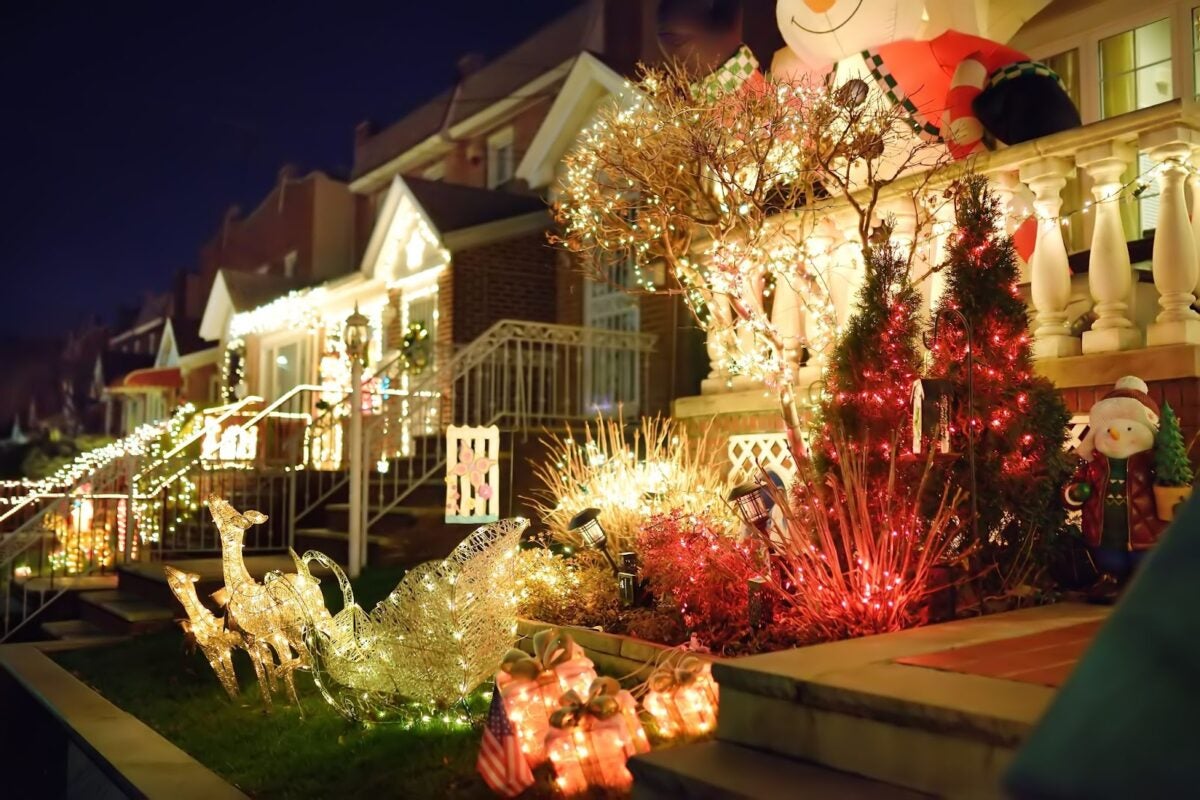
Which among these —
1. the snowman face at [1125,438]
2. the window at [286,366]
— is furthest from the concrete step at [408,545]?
the window at [286,366]

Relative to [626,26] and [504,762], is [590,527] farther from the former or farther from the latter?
[626,26]

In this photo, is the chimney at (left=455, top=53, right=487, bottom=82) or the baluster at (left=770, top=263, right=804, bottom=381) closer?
the baluster at (left=770, top=263, right=804, bottom=381)

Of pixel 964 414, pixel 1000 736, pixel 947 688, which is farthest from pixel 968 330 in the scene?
pixel 1000 736

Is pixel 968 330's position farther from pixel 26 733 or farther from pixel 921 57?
pixel 26 733

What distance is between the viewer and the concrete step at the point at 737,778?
3172mm

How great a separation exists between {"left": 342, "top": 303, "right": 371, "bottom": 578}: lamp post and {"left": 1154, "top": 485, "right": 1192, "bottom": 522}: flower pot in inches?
250

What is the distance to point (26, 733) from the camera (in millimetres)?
6898

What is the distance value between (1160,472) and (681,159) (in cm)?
367

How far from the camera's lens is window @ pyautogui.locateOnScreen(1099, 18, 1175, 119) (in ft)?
29.4

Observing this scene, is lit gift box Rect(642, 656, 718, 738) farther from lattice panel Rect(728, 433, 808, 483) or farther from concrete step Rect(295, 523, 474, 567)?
concrete step Rect(295, 523, 474, 567)

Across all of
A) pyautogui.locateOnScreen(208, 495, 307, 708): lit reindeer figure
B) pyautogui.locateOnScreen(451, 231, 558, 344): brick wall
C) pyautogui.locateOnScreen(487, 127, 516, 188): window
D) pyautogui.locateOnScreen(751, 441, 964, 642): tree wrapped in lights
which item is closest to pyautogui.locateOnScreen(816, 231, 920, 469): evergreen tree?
pyautogui.locateOnScreen(751, 441, 964, 642): tree wrapped in lights

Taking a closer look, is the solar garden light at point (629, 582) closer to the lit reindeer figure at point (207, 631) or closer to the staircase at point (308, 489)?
the lit reindeer figure at point (207, 631)

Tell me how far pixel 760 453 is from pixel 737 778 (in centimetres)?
506

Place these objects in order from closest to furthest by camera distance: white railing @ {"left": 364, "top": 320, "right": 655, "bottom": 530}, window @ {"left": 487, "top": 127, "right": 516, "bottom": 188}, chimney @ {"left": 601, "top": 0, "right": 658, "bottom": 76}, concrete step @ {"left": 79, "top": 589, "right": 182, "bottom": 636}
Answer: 1. concrete step @ {"left": 79, "top": 589, "right": 182, "bottom": 636}
2. white railing @ {"left": 364, "top": 320, "right": 655, "bottom": 530}
3. chimney @ {"left": 601, "top": 0, "right": 658, "bottom": 76}
4. window @ {"left": 487, "top": 127, "right": 516, "bottom": 188}
